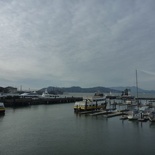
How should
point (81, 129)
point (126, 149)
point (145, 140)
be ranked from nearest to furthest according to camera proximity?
point (126, 149)
point (145, 140)
point (81, 129)

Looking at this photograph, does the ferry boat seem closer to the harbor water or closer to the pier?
the harbor water

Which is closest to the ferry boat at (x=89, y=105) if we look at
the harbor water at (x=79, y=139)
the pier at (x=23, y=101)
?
the harbor water at (x=79, y=139)

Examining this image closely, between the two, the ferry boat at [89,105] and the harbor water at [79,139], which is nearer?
the harbor water at [79,139]

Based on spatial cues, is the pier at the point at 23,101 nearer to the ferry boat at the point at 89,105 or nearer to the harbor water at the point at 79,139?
the ferry boat at the point at 89,105

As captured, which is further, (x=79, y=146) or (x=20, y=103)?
(x=20, y=103)

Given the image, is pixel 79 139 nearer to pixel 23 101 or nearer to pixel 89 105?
pixel 89 105

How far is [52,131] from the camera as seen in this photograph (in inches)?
1257

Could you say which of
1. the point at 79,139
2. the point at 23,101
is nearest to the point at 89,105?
the point at 79,139

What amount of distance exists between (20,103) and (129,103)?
121 feet

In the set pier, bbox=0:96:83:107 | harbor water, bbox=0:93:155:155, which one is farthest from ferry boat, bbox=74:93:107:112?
pier, bbox=0:96:83:107

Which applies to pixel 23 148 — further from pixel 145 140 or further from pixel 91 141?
pixel 145 140

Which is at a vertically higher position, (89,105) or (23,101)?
(23,101)

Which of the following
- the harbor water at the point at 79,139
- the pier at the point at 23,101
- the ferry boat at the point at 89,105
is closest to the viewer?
the harbor water at the point at 79,139

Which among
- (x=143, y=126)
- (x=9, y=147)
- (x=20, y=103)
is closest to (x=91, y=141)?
(x=9, y=147)
